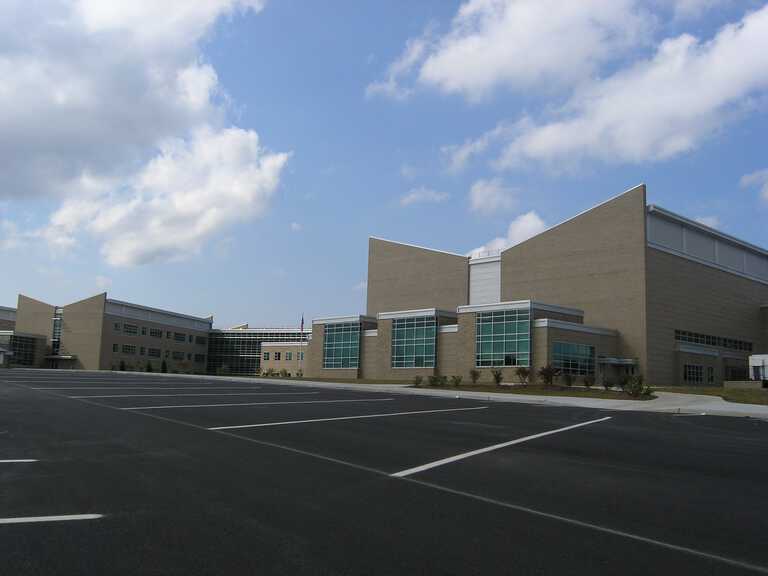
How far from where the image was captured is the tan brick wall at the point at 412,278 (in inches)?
3120

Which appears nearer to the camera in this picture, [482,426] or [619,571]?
[619,571]

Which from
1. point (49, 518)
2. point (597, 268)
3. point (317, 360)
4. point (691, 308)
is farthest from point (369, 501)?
point (317, 360)

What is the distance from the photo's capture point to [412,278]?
84.6 metres

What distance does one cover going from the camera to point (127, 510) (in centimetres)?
666

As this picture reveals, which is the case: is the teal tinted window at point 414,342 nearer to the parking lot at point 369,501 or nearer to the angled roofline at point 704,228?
the angled roofline at point 704,228

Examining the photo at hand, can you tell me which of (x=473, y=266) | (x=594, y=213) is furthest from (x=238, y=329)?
(x=594, y=213)

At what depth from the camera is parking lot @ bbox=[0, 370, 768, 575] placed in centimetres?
527

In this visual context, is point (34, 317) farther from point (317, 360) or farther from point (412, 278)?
point (412, 278)

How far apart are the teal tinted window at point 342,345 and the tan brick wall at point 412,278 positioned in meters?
12.9

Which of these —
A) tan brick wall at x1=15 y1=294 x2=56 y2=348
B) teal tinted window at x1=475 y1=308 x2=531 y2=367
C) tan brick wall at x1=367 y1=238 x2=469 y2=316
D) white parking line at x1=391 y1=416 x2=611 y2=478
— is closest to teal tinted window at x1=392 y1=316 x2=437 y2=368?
teal tinted window at x1=475 y1=308 x2=531 y2=367

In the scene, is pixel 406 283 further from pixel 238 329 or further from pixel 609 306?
pixel 238 329

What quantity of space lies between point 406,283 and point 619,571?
80351 millimetres

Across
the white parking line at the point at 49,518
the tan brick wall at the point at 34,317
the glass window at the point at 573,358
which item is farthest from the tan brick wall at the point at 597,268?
the tan brick wall at the point at 34,317

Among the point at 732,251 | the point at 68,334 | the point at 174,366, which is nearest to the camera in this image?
the point at 732,251
